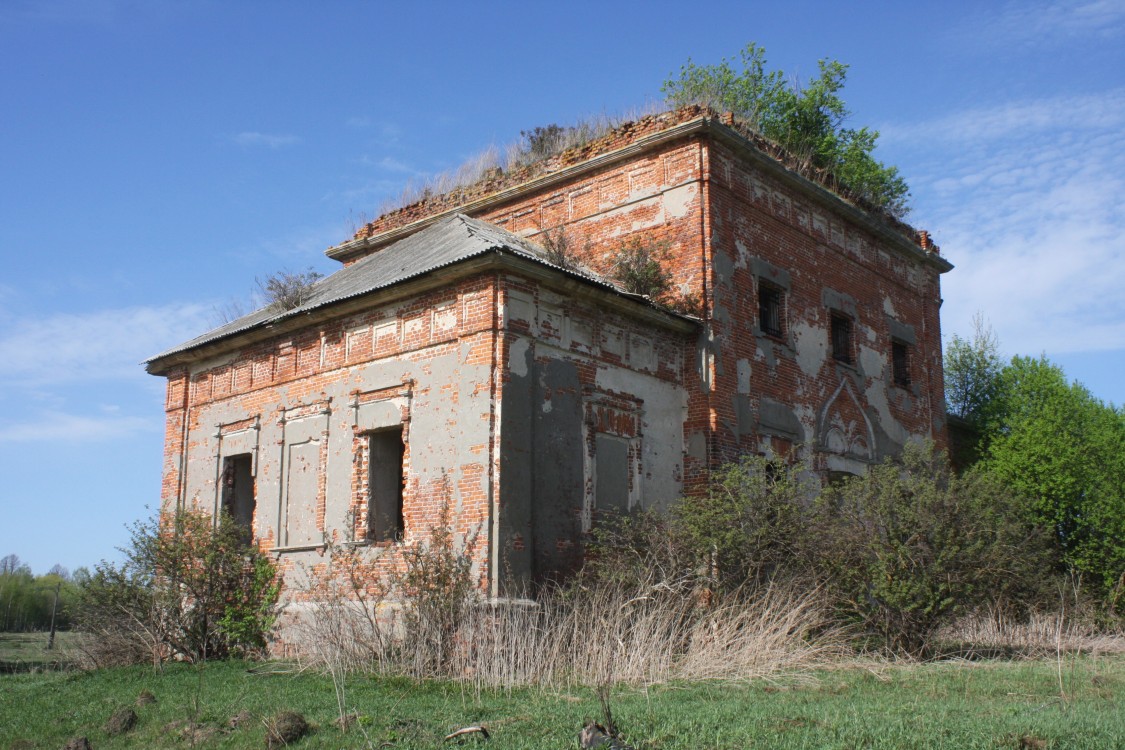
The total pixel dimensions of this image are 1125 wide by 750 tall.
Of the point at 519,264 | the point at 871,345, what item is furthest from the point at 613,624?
the point at 871,345

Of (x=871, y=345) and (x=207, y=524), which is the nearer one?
(x=207, y=524)

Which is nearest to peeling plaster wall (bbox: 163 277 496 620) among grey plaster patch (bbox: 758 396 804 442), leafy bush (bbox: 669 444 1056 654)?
leafy bush (bbox: 669 444 1056 654)

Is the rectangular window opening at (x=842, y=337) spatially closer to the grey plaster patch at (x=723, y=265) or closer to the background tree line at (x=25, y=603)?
the grey plaster patch at (x=723, y=265)

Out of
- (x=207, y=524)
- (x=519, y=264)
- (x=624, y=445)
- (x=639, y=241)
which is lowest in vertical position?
(x=207, y=524)

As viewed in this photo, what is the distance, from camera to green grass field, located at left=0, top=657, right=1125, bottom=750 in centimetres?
683

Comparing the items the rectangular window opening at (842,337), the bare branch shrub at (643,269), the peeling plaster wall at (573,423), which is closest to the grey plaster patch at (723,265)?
the bare branch shrub at (643,269)

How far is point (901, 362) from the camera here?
20.5 m

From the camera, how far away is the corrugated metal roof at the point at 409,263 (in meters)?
13.7

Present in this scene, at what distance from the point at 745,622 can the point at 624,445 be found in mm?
3465

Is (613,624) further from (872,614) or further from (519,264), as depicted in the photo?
(519,264)

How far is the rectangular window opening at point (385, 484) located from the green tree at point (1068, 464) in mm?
11277

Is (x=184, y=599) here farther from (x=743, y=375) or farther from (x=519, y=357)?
(x=743, y=375)

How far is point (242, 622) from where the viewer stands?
47.9 ft

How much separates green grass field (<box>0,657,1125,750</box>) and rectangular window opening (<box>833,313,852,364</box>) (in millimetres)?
7773
